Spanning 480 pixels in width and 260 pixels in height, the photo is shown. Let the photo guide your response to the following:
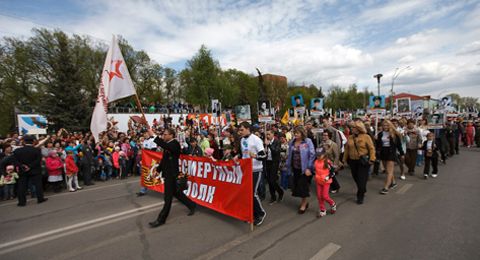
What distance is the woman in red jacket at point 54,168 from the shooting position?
7.50m

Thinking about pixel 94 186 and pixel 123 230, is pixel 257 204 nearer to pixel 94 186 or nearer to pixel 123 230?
pixel 123 230

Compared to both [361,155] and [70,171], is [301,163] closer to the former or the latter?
[361,155]

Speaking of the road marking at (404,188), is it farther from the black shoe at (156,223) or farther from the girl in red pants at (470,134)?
the girl in red pants at (470,134)

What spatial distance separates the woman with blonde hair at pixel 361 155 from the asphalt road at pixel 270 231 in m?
0.43

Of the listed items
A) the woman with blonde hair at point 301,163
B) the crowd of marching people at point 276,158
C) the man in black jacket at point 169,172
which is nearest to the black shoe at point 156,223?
the man in black jacket at point 169,172

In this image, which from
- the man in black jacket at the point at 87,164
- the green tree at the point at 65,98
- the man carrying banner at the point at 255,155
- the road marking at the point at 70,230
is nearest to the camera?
the road marking at the point at 70,230

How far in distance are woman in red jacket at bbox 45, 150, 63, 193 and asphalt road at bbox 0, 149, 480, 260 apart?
149 centimetres

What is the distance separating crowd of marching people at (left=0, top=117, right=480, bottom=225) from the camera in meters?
4.57

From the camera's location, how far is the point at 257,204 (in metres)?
4.28

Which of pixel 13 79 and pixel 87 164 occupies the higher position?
pixel 13 79

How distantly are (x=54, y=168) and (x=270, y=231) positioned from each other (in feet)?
Result: 23.4

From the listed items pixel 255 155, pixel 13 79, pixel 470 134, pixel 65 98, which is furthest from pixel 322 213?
pixel 13 79

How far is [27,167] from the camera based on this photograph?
6.32 metres

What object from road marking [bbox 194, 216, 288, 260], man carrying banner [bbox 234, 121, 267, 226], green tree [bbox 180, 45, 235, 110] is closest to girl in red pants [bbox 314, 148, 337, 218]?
road marking [bbox 194, 216, 288, 260]
